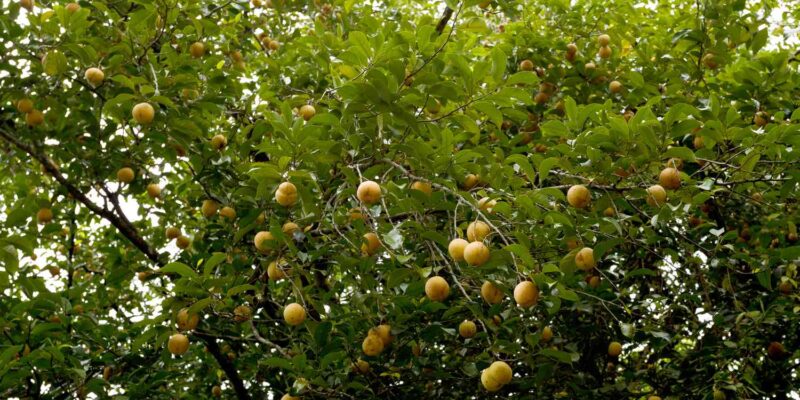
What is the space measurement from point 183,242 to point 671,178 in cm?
282

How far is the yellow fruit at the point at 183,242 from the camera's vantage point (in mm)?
4340

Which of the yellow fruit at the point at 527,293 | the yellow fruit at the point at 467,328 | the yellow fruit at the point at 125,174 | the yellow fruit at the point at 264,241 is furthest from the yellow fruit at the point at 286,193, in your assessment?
the yellow fruit at the point at 125,174

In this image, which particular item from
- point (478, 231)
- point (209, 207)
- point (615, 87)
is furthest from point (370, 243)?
point (615, 87)

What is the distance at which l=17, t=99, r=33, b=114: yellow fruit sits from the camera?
3654 millimetres

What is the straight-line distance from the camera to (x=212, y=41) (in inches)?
173

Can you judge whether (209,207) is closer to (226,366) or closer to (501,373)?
(226,366)

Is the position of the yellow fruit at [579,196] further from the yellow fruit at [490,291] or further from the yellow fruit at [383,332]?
the yellow fruit at [383,332]

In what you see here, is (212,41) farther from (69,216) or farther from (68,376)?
(68,376)

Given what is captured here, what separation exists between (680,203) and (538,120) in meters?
1.99

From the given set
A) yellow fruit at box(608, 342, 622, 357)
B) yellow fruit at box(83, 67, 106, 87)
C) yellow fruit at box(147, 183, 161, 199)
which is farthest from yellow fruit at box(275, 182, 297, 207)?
yellow fruit at box(608, 342, 622, 357)

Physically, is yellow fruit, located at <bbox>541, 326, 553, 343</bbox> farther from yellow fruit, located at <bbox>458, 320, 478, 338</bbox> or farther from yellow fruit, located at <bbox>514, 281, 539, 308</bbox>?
yellow fruit, located at <bbox>514, 281, 539, 308</bbox>

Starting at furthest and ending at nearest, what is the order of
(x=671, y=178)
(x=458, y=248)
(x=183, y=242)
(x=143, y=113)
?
(x=183, y=242) < (x=143, y=113) < (x=671, y=178) < (x=458, y=248)

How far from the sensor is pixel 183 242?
434 centimetres

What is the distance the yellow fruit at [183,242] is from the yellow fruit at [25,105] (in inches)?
42.7
